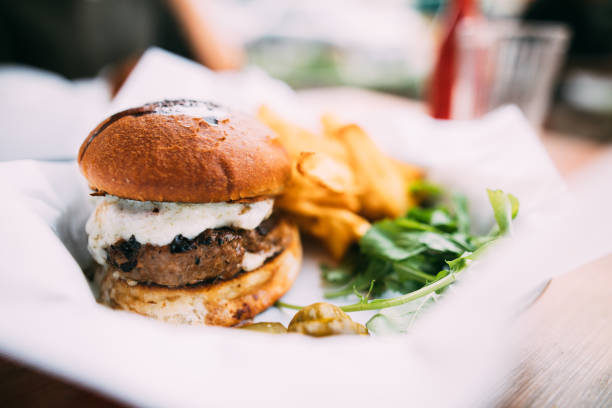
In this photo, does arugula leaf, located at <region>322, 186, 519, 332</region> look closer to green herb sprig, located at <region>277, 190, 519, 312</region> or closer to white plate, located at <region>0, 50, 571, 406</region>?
green herb sprig, located at <region>277, 190, 519, 312</region>

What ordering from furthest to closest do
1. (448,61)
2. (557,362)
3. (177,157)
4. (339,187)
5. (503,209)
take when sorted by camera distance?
1. (448,61)
2. (339,187)
3. (503,209)
4. (177,157)
5. (557,362)

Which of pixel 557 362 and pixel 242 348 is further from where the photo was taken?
pixel 557 362

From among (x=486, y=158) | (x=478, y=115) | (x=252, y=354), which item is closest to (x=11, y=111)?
(x=252, y=354)

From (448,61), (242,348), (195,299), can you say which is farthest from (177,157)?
(448,61)

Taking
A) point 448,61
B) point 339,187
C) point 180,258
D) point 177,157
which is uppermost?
point 448,61

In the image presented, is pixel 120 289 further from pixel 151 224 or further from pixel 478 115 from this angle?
pixel 478 115

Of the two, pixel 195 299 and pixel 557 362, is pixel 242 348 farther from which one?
pixel 557 362
